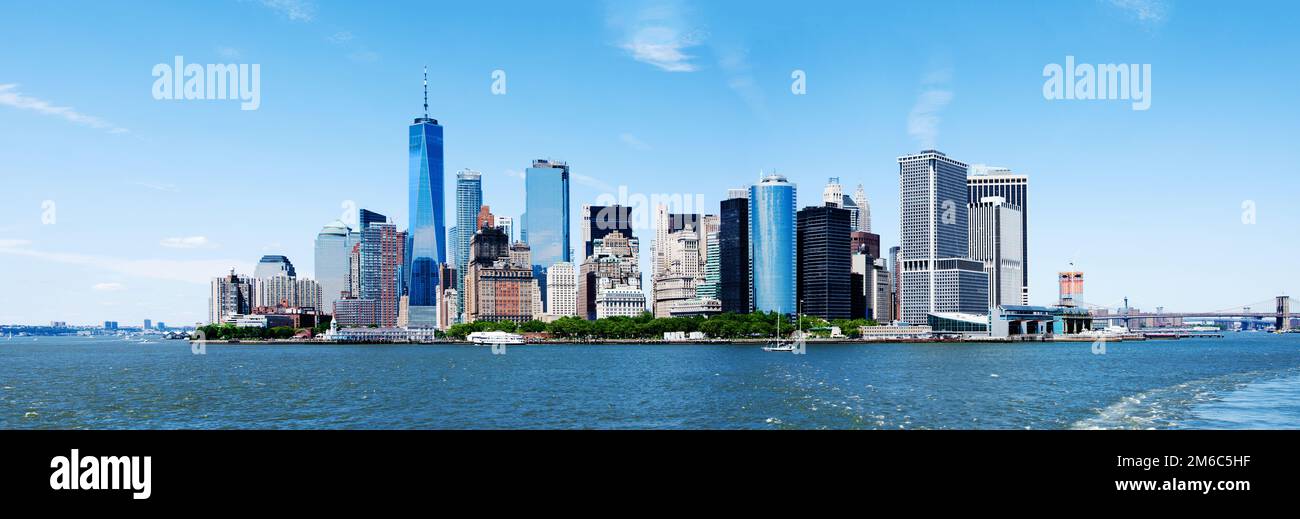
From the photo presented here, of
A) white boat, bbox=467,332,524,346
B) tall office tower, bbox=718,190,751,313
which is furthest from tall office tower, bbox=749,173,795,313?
white boat, bbox=467,332,524,346

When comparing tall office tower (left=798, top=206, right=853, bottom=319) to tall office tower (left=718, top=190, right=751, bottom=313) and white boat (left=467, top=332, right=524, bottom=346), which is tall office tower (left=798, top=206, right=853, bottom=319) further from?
white boat (left=467, top=332, right=524, bottom=346)

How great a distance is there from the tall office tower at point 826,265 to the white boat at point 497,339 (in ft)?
223

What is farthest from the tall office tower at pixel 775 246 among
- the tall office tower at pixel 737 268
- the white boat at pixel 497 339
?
the white boat at pixel 497 339

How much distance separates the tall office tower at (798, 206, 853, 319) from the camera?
7495 inches

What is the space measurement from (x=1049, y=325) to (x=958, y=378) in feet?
487

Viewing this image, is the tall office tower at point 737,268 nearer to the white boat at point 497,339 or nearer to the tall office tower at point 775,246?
the tall office tower at point 775,246

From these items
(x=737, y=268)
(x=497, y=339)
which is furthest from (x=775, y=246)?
(x=497, y=339)

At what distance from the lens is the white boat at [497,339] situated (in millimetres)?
145750

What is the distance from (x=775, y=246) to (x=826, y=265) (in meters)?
11.4

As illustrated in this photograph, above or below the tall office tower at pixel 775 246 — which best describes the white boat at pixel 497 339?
below

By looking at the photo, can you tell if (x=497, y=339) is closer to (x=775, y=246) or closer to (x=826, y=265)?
(x=775, y=246)
